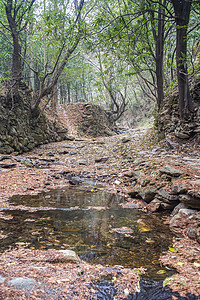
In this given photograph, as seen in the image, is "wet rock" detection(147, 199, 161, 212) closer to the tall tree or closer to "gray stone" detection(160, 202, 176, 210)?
"gray stone" detection(160, 202, 176, 210)

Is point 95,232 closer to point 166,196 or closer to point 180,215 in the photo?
point 180,215

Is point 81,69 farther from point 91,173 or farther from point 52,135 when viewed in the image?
point 91,173

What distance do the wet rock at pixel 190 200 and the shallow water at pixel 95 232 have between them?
594 mm

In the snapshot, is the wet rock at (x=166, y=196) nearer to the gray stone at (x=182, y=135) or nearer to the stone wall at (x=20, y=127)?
the gray stone at (x=182, y=135)

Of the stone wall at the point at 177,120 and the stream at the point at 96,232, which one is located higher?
the stone wall at the point at 177,120

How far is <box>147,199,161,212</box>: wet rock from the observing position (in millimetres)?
3913

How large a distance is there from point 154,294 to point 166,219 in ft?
6.61

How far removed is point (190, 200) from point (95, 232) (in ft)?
5.95

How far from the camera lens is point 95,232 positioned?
285 centimetres

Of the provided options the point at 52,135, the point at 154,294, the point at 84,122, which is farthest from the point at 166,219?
the point at 84,122

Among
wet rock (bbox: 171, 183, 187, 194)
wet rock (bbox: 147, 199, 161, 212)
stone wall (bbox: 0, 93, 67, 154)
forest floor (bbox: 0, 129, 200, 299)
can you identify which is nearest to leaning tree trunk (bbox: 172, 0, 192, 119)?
forest floor (bbox: 0, 129, 200, 299)

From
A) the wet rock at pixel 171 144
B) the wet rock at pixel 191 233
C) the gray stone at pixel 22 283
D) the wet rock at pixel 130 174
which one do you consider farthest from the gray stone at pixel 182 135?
the gray stone at pixel 22 283

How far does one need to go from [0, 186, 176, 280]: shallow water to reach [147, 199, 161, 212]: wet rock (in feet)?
0.93

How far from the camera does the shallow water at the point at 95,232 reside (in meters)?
2.21
